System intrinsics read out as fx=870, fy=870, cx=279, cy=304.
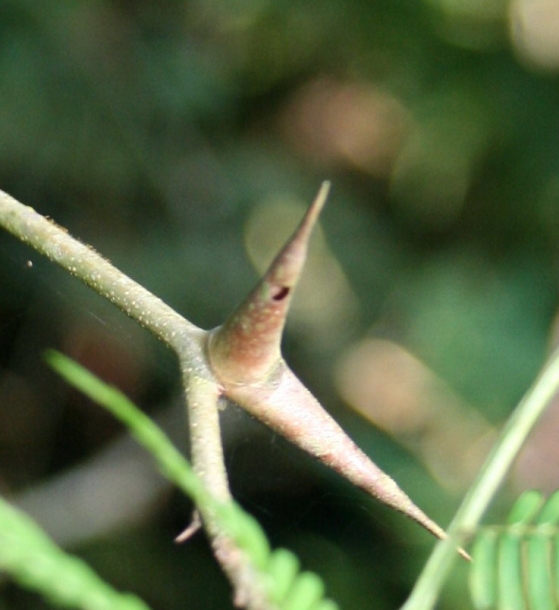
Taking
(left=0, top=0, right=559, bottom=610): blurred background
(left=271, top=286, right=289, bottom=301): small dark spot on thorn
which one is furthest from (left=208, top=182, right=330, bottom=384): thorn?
(left=0, top=0, right=559, bottom=610): blurred background

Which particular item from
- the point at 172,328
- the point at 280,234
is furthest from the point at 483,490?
the point at 280,234

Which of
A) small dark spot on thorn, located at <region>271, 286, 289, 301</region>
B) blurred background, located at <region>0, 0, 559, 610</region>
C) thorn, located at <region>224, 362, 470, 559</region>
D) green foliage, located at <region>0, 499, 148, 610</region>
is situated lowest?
blurred background, located at <region>0, 0, 559, 610</region>

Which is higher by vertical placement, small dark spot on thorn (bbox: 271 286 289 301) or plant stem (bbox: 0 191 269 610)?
small dark spot on thorn (bbox: 271 286 289 301)

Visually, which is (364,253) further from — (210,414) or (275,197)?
(210,414)

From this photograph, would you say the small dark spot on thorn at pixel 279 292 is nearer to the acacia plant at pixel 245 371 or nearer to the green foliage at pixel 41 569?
the acacia plant at pixel 245 371

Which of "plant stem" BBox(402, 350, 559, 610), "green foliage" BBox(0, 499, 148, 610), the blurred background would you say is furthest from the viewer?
the blurred background

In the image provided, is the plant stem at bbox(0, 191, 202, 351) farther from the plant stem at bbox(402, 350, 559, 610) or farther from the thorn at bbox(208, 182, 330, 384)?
the plant stem at bbox(402, 350, 559, 610)
